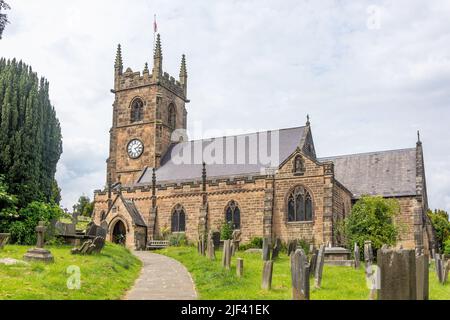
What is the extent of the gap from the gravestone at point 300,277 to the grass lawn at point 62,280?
14.4 feet

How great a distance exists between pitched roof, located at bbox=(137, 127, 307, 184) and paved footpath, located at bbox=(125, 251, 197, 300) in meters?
22.0

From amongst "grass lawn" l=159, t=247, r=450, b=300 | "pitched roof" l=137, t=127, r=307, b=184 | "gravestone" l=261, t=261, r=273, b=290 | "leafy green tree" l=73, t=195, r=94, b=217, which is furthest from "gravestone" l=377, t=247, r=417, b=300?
"leafy green tree" l=73, t=195, r=94, b=217

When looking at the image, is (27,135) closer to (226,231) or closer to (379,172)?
(226,231)

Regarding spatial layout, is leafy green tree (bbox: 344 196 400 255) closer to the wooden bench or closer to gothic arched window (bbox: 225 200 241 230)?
gothic arched window (bbox: 225 200 241 230)

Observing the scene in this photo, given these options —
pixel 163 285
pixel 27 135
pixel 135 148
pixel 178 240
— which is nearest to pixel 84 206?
pixel 135 148

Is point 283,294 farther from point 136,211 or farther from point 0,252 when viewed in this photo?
point 136,211

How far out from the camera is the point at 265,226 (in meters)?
37.8

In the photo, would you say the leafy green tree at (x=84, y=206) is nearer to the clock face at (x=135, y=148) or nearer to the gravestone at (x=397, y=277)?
the clock face at (x=135, y=148)

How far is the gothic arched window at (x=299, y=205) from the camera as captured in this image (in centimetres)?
3731

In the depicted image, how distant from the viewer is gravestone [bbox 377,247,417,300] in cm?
800

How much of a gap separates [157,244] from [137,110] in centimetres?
1742

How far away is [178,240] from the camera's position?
4025 cm

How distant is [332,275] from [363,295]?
5332 millimetres
